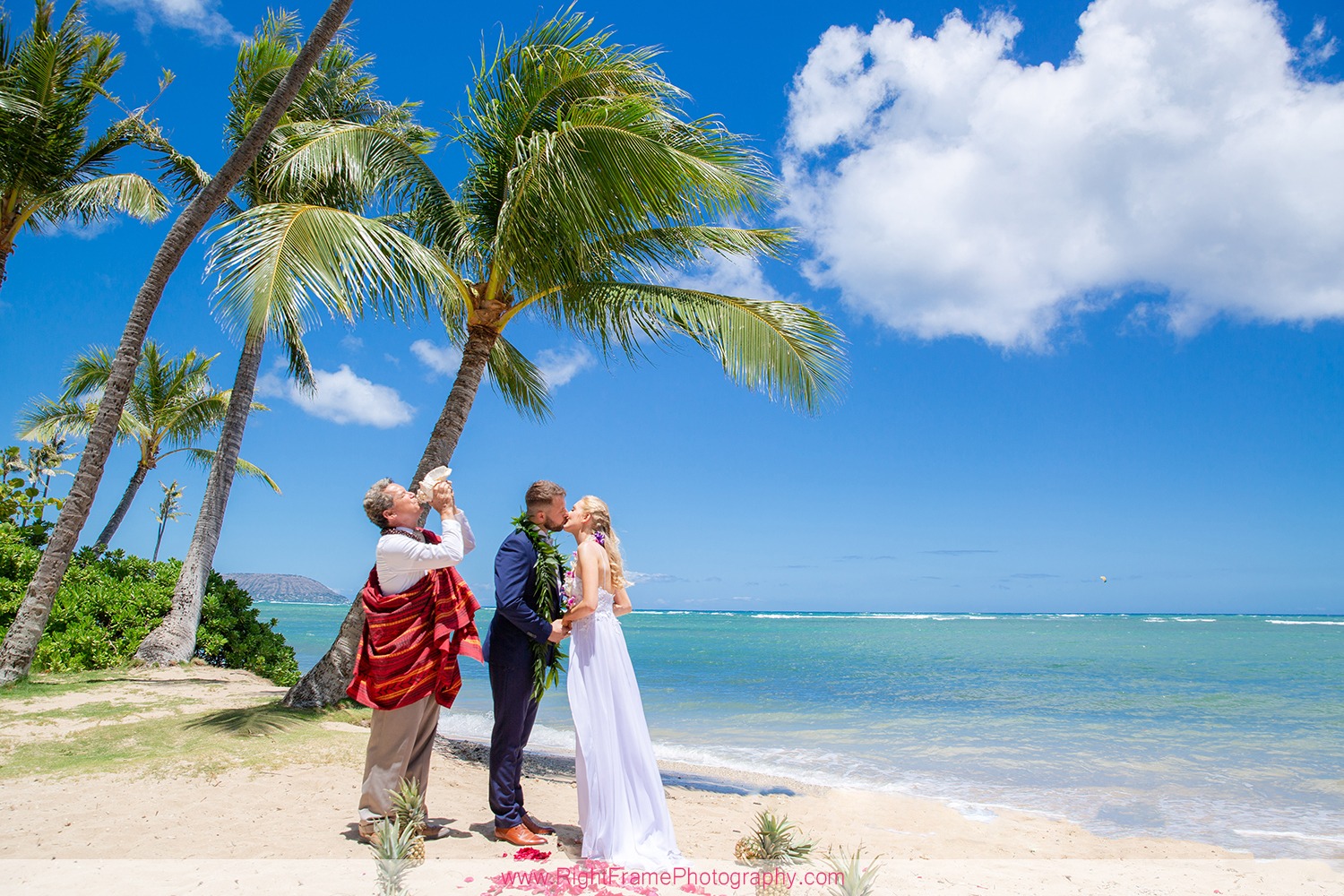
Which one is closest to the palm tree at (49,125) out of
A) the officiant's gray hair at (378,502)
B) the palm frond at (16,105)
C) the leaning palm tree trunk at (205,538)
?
the palm frond at (16,105)

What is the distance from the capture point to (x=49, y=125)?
→ 920cm

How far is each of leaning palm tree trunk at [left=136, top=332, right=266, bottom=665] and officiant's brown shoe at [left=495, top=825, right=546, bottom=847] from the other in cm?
832

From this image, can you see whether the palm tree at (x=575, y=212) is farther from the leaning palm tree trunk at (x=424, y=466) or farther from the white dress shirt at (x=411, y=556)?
the white dress shirt at (x=411, y=556)

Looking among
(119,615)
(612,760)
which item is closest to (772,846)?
(612,760)

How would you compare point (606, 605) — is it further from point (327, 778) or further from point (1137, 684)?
point (1137, 684)

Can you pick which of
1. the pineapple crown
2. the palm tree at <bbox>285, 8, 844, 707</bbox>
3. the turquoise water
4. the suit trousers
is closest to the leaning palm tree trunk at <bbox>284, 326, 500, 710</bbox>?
the palm tree at <bbox>285, 8, 844, 707</bbox>

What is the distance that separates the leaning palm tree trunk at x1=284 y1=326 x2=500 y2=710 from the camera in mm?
7027

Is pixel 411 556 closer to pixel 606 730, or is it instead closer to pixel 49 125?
pixel 606 730

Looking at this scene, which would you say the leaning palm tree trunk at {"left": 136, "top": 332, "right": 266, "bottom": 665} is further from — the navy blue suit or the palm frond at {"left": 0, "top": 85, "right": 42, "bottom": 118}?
the navy blue suit

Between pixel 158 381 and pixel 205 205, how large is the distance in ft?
38.6

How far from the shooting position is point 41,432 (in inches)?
756

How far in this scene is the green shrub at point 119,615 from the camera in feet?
31.4

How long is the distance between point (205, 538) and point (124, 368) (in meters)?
3.69

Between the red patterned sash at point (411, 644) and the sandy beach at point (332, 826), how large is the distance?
30.5 inches
